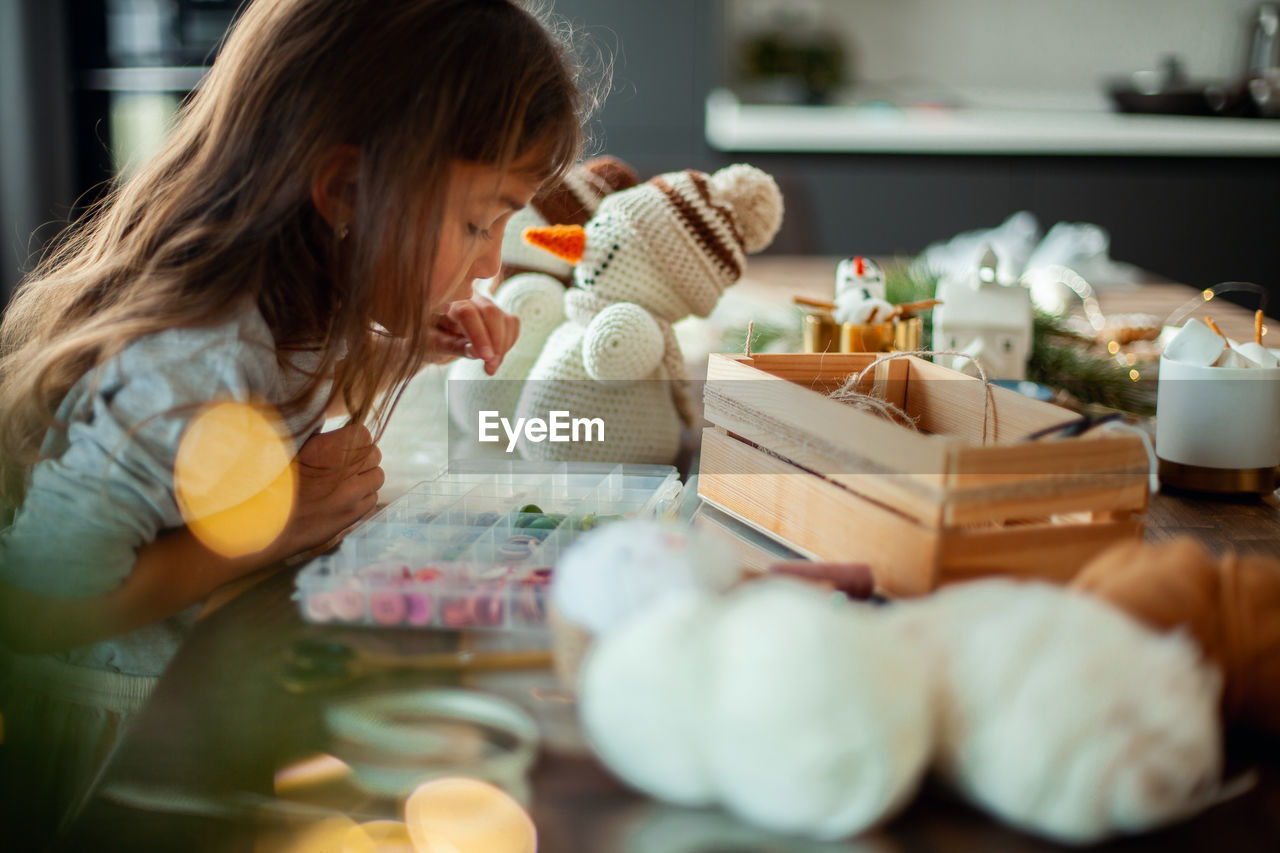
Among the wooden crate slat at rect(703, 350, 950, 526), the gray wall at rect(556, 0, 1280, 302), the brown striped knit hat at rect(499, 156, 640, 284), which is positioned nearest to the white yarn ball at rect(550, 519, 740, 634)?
the wooden crate slat at rect(703, 350, 950, 526)

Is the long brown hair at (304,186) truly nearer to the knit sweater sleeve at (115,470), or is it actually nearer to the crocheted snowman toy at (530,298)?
the knit sweater sleeve at (115,470)

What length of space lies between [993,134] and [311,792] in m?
3.21

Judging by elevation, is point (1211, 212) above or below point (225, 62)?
below

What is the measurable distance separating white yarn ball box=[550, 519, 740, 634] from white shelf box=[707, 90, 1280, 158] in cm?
297

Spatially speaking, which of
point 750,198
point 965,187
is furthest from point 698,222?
point 965,187

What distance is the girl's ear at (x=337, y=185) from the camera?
0.75 m

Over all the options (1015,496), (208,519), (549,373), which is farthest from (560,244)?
(1015,496)

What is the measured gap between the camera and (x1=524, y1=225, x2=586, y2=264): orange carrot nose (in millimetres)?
896

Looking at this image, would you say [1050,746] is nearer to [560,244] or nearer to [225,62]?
[560,244]

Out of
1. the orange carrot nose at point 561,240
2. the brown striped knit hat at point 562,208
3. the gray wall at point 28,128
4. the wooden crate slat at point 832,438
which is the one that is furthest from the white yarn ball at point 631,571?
the gray wall at point 28,128

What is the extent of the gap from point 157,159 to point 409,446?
1.13ft

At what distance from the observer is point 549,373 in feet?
3.01

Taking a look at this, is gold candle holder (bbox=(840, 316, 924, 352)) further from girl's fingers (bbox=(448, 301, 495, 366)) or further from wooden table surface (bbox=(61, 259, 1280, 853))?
wooden table surface (bbox=(61, 259, 1280, 853))

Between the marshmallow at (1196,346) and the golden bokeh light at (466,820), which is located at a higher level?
the marshmallow at (1196,346)
